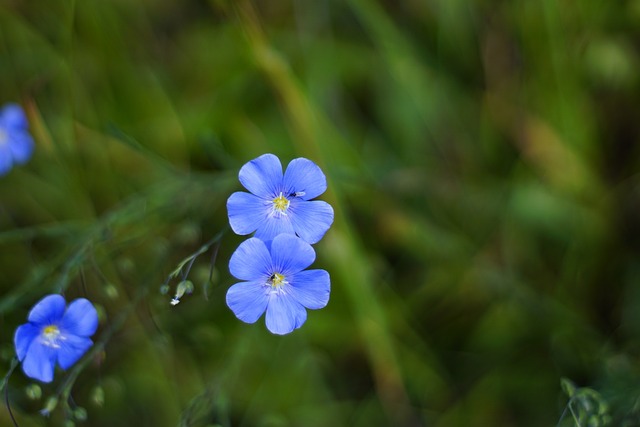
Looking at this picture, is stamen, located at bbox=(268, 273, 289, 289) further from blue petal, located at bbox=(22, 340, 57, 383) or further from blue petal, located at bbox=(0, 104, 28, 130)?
blue petal, located at bbox=(0, 104, 28, 130)

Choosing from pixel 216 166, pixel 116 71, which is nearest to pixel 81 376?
pixel 216 166

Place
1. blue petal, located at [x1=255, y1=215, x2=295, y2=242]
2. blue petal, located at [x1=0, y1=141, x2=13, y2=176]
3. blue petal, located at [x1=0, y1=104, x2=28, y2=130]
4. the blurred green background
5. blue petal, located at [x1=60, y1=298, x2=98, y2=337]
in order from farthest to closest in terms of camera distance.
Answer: the blurred green background, blue petal, located at [x1=0, y1=104, x2=28, y2=130], blue petal, located at [x1=0, y1=141, x2=13, y2=176], blue petal, located at [x1=60, y1=298, x2=98, y2=337], blue petal, located at [x1=255, y1=215, x2=295, y2=242]

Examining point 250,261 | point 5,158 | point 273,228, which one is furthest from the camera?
point 5,158

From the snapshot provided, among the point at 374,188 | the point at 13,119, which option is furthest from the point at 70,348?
the point at 374,188

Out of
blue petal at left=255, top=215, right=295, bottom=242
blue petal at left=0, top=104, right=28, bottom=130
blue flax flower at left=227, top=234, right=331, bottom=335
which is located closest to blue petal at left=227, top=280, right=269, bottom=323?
blue flax flower at left=227, top=234, right=331, bottom=335

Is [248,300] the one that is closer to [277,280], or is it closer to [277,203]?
[277,280]

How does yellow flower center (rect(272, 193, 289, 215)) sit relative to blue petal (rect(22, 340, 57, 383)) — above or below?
above

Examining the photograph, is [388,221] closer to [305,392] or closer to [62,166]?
[305,392]

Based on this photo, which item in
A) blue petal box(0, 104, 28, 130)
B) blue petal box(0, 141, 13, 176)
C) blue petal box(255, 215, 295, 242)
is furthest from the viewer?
blue petal box(0, 104, 28, 130)
